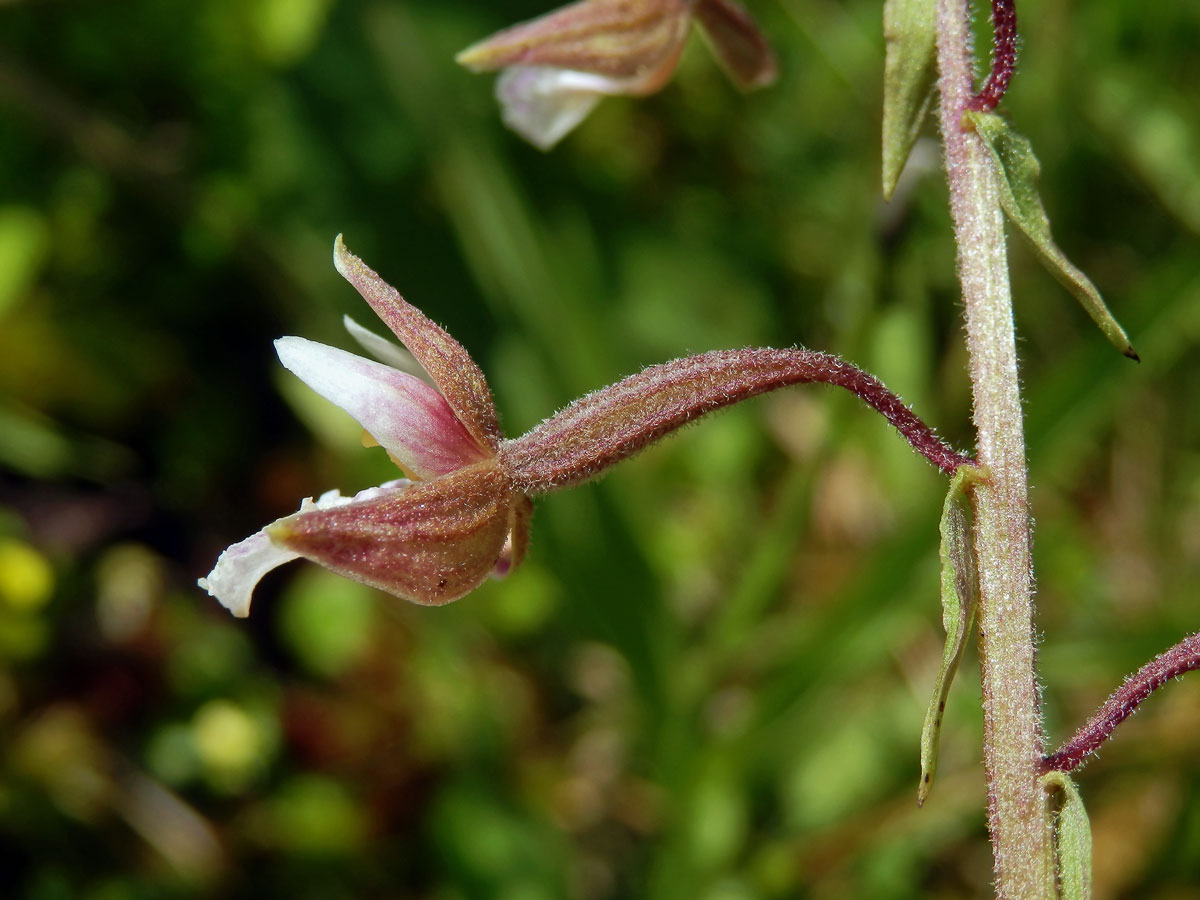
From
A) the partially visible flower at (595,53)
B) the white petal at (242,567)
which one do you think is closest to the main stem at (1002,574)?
the partially visible flower at (595,53)

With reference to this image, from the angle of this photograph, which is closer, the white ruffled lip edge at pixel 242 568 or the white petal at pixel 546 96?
the white ruffled lip edge at pixel 242 568

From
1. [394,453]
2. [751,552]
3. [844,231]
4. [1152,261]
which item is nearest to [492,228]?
[844,231]

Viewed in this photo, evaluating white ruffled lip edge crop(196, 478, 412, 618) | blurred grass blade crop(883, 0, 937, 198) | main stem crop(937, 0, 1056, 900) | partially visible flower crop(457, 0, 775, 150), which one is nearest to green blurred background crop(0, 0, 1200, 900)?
partially visible flower crop(457, 0, 775, 150)

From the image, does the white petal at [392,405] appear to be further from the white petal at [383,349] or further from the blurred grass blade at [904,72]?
the blurred grass blade at [904,72]

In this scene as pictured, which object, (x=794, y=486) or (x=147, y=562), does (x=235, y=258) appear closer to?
(x=147, y=562)

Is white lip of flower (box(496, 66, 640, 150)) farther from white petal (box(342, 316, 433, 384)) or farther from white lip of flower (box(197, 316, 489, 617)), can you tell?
white lip of flower (box(197, 316, 489, 617))

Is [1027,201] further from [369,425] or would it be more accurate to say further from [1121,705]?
[369,425]

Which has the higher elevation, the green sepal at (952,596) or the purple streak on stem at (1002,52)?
the purple streak on stem at (1002,52)
